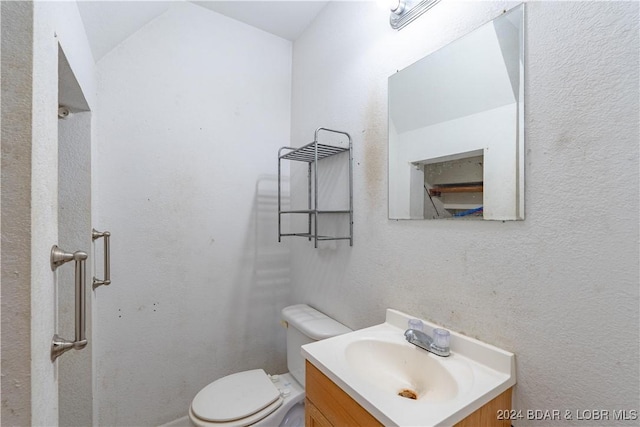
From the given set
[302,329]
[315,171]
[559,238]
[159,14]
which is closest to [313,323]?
[302,329]

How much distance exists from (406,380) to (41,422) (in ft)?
3.04

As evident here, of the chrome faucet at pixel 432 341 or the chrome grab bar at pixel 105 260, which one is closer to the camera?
the chrome faucet at pixel 432 341

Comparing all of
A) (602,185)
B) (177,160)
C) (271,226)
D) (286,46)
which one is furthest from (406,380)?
(286,46)

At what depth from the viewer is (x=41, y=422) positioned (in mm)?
515

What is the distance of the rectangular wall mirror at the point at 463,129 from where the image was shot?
813 mm

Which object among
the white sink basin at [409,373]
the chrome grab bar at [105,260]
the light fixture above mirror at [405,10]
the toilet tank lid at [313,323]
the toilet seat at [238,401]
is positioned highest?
the light fixture above mirror at [405,10]

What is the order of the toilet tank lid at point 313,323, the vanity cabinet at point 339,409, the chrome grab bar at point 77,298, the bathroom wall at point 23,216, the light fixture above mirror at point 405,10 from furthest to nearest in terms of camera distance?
the toilet tank lid at point 313,323
the light fixture above mirror at point 405,10
the vanity cabinet at point 339,409
the chrome grab bar at point 77,298
the bathroom wall at point 23,216

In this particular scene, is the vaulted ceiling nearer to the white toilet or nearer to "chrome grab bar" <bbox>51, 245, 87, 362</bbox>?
"chrome grab bar" <bbox>51, 245, 87, 362</bbox>

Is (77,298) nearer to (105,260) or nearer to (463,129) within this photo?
(105,260)

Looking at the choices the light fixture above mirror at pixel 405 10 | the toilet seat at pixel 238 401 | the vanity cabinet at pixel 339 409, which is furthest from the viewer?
the toilet seat at pixel 238 401

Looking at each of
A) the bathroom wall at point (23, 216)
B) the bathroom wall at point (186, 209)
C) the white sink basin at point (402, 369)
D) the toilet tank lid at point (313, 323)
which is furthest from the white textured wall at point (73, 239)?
the white sink basin at point (402, 369)

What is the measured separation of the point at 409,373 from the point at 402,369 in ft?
0.09

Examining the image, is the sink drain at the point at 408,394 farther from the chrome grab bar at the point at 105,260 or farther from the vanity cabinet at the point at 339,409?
the chrome grab bar at the point at 105,260

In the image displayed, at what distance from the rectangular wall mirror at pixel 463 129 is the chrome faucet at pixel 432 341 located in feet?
1.28
